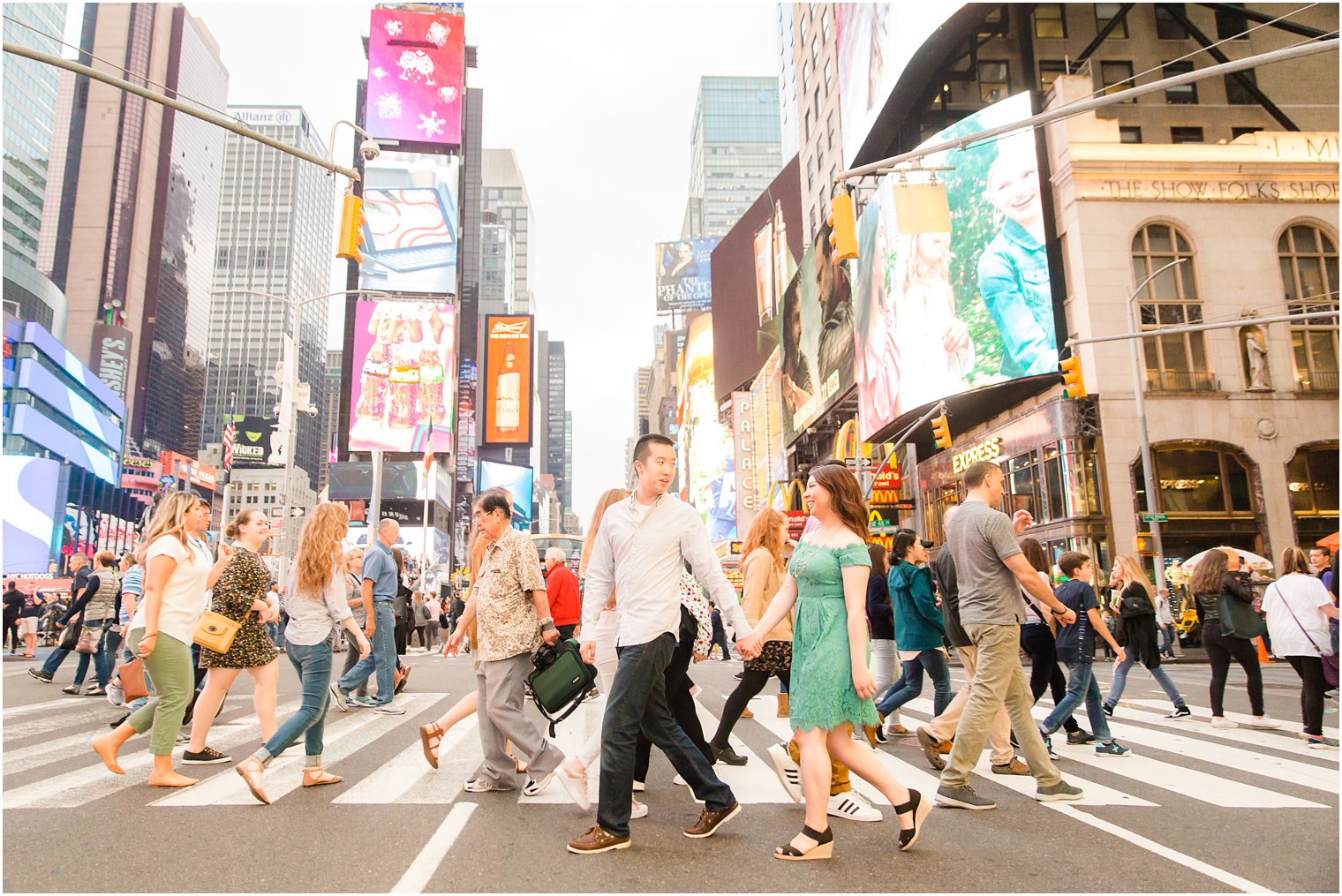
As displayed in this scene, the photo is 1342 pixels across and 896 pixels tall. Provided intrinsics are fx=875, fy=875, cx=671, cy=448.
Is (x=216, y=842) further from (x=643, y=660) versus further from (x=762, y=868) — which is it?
(x=762, y=868)

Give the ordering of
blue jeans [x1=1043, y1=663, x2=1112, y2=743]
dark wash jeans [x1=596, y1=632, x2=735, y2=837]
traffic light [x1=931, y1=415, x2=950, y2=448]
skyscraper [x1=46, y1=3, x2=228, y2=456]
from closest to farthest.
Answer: dark wash jeans [x1=596, y1=632, x2=735, y2=837], blue jeans [x1=1043, y1=663, x2=1112, y2=743], traffic light [x1=931, y1=415, x2=950, y2=448], skyscraper [x1=46, y1=3, x2=228, y2=456]

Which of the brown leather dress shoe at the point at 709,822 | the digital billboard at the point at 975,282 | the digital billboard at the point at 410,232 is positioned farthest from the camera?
the digital billboard at the point at 410,232

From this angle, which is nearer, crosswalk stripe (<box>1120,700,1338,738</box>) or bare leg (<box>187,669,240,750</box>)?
bare leg (<box>187,669,240,750</box>)

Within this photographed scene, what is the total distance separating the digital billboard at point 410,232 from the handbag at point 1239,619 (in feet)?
277

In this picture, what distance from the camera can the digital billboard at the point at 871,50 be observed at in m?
33.8

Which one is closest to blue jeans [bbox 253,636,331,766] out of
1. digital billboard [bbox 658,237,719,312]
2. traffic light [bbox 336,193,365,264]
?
traffic light [bbox 336,193,365,264]

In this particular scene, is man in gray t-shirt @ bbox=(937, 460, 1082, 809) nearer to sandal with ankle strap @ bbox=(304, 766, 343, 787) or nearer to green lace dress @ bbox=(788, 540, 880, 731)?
green lace dress @ bbox=(788, 540, 880, 731)

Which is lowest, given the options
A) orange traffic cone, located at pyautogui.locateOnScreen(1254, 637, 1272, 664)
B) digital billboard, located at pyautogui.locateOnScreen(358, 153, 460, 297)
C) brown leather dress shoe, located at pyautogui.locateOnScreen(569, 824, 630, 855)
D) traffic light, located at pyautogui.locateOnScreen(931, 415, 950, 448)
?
orange traffic cone, located at pyautogui.locateOnScreen(1254, 637, 1272, 664)

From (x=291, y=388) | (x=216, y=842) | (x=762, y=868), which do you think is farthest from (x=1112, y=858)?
(x=291, y=388)

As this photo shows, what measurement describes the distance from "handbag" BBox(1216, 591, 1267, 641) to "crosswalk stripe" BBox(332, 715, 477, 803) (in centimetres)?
744

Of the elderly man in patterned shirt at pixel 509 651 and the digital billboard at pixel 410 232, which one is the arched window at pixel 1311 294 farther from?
the digital billboard at pixel 410 232

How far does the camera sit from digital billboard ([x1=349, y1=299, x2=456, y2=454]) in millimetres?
83938

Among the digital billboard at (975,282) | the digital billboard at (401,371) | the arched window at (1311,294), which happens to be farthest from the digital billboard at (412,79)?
the arched window at (1311,294)

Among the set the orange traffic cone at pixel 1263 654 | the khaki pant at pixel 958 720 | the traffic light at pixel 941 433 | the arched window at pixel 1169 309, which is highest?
the arched window at pixel 1169 309
